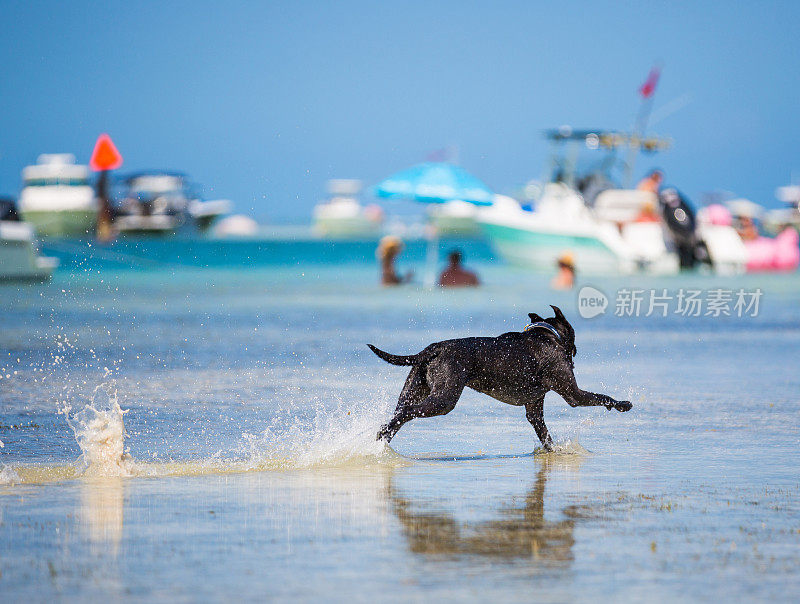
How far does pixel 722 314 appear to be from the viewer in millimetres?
21562

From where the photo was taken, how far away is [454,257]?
2647 cm

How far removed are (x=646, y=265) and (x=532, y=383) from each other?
97.3ft

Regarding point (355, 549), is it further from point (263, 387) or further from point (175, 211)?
point (175, 211)

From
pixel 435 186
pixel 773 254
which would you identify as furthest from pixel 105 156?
pixel 773 254

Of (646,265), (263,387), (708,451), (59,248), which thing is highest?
(708,451)

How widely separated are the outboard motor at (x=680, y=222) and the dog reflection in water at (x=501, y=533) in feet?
101

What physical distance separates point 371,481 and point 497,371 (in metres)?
1.03

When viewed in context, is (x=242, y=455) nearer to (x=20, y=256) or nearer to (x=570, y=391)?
(x=570, y=391)

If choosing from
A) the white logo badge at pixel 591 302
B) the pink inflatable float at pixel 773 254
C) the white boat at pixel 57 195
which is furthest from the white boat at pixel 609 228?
the white boat at pixel 57 195

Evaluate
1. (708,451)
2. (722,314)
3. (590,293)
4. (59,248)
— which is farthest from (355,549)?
(59,248)

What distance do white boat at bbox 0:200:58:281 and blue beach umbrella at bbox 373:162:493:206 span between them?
362 inches

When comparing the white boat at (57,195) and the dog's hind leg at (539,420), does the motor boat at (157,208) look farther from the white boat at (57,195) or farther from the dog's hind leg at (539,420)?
the dog's hind leg at (539,420)

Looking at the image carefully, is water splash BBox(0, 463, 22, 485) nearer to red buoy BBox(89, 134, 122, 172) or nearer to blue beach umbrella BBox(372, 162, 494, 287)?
red buoy BBox(89, 134, 122, 172)

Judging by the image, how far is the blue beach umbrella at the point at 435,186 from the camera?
23562 mm
